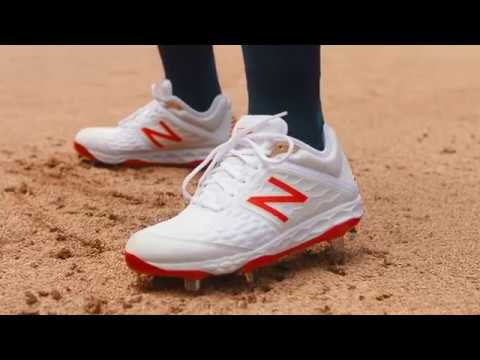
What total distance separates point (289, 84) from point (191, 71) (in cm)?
65

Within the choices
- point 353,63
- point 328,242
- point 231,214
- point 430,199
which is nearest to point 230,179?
point 231,214

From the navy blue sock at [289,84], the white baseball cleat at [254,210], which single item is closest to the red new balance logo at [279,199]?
the white baseball cleat at [254,210]

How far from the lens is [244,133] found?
102cm

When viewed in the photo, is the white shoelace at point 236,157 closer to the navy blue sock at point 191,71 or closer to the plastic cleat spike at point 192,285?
the plastic cleat spike at point 192,285

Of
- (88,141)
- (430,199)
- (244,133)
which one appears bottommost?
(430,199)

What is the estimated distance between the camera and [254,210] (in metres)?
0.96

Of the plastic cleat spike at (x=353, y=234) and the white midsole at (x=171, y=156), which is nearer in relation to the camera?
the plastic cleat spike at (x=353, y=234)

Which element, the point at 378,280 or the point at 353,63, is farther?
the point at 353,63

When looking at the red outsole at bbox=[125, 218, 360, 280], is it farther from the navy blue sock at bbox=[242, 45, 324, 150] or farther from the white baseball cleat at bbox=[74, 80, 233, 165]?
the white baseball cleat at bbox=[74, 80, 233, 165]

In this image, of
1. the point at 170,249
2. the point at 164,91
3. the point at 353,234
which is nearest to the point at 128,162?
the point at 164,91

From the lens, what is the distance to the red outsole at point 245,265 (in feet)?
2.93

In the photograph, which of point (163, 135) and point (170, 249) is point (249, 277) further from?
point (163, 135)
